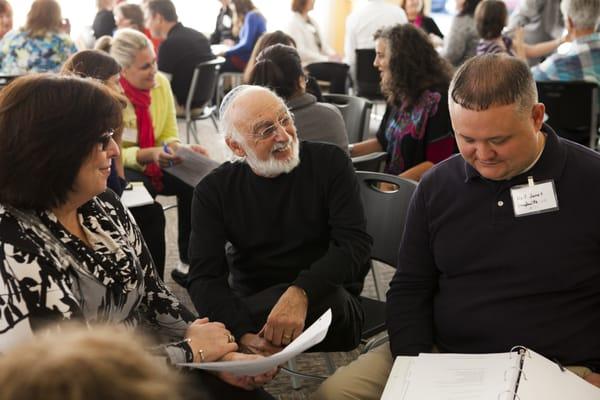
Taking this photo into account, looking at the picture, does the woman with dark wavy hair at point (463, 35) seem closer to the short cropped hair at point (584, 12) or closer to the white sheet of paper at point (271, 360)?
the short cropped hair at point (584, 12)

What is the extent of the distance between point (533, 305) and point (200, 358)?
33.0 inches

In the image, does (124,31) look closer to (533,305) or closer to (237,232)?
(237,232)

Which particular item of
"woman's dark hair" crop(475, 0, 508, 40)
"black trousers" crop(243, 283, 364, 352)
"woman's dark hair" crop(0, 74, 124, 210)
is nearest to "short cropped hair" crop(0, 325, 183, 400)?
"woman's dark hair" crop(0, 74, 124, 210)

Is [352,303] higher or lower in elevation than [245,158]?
lower

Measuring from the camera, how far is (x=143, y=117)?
3668 mm

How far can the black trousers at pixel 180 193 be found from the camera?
12.1 ft

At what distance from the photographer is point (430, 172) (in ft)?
6.23

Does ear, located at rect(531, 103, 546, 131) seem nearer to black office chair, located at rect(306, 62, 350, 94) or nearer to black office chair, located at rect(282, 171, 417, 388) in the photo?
black office chair, located at rect(282, 171, 417, 388)

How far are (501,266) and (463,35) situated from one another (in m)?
4.92

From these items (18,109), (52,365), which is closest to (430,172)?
(18,109)

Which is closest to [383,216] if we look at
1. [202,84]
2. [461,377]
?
[461,377]

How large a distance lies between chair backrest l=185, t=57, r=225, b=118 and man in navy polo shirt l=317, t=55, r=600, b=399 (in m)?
4.11

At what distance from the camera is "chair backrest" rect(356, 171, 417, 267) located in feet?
7.89

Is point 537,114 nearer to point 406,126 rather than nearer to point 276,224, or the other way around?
point 276,224
